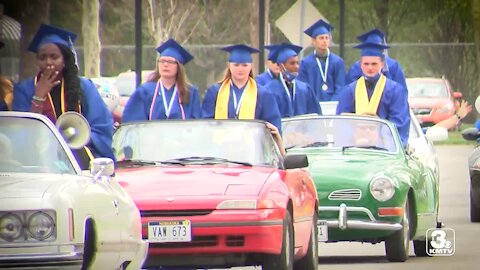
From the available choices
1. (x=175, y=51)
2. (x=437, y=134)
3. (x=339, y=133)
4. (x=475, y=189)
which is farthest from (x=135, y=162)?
(x=475, y=189)

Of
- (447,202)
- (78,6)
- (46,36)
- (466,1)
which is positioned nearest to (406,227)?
(46,36)

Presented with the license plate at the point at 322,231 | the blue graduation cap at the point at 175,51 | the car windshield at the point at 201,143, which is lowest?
the license plate at the point at 322,231

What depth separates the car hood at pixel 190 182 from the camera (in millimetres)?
13492

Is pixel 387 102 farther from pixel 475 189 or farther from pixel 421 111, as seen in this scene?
pixel 421 111

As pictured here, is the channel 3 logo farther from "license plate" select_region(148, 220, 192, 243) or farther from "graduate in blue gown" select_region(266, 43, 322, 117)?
"license plate" select_region(148, 220, 192, 243)

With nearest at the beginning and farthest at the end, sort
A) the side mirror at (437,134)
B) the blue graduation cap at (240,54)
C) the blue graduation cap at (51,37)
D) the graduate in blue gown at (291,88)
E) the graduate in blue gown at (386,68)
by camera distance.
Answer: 1. the blue graduation cap at (51,37)
2. the blue graduation cap at (240,54)
3. the side mirror at (437,134)
4. the graduate in blue gown at (291,88)
5. the graduate in blue gown at (386,68)

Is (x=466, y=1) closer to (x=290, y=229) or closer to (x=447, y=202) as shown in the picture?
(x=447, y=202)

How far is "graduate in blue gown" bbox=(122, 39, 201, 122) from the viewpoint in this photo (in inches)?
689

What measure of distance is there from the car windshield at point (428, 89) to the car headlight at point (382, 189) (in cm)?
3569

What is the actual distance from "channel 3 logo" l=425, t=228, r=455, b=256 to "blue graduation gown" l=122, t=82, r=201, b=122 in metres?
2.35

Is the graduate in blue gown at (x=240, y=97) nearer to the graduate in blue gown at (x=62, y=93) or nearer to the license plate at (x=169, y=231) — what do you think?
the graduate in blue gown at (x=62, y=93)

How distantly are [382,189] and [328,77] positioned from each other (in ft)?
27.8

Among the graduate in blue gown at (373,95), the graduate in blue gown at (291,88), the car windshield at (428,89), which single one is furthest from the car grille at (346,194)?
the car windshield at (428,89)

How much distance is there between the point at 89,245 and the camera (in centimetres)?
1091
